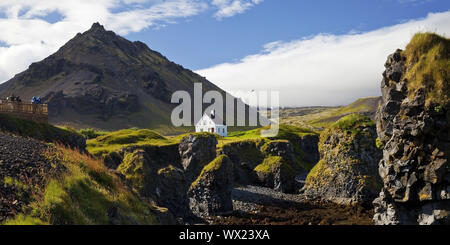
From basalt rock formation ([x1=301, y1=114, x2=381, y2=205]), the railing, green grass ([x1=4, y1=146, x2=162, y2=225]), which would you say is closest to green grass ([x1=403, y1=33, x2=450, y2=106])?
green grass ([x1=4, y1=146, x2=162, y2=225])

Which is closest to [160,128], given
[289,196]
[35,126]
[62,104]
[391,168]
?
[62,104]

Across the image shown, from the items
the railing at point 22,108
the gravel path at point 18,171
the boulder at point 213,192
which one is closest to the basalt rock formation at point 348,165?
the boulder at point 213,192

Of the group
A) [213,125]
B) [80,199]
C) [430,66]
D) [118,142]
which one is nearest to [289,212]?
[430,66]

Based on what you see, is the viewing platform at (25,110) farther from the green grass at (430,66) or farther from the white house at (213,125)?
the white house at (213,125)

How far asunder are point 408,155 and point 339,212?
1711cm

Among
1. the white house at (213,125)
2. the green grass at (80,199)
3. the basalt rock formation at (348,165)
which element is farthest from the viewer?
the white house at (213,125)

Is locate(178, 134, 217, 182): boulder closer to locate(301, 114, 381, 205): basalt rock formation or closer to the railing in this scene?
locate(301, 114, 381, 205): basalt rock formation

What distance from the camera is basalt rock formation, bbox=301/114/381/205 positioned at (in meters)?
38.8

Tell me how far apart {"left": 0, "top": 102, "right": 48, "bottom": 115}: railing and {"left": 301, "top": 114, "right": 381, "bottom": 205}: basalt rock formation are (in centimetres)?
3413

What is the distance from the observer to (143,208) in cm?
1894

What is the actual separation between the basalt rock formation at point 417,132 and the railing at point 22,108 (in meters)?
30.1

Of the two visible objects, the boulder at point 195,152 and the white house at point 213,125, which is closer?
the boulder at point 195,152

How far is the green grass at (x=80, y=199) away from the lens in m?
12.7

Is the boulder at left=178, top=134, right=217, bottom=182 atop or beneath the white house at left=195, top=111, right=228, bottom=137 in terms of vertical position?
beneath
